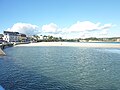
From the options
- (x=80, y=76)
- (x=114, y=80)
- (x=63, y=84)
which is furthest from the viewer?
(x=80, y=76)

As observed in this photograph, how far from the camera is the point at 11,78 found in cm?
3081

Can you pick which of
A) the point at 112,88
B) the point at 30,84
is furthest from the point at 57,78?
the point at 112,88

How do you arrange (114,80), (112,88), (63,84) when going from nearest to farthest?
1. (112,88)
2. (63,84)
3. (114,80)

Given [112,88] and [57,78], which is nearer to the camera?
[112,88]

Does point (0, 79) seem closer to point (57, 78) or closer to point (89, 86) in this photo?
point (57, 78)

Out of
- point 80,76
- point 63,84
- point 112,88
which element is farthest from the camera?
point 80,76

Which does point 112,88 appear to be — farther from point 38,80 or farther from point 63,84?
point 38,80

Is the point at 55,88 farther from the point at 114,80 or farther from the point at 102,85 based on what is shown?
the point at 114,80

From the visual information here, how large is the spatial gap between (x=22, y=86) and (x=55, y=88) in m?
4.58

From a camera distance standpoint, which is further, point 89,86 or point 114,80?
point 114,80

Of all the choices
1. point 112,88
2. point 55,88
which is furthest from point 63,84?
point 112,88

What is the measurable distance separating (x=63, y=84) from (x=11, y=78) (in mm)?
9092

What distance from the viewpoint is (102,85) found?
87.0 ft

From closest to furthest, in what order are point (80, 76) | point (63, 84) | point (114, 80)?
point (63, 84) → point (114, 80) → point (80, 76)
